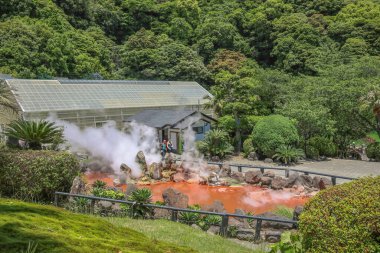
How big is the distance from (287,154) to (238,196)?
27.2 ft

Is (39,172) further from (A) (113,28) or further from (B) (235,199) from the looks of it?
(A) (113,28)

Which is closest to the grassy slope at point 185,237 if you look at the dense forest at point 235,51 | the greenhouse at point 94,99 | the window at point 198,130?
the greenhouse at point 94,99

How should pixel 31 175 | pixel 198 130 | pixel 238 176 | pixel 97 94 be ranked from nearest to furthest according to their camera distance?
pixel 31 175 < pixel 238 176 < pixel 97 94 < pixel 198 130

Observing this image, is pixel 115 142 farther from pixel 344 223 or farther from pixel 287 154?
pixel 344 223

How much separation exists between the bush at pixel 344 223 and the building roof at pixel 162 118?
78.2 feet

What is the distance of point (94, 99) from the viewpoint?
29.9m

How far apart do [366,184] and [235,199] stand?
12411 mm

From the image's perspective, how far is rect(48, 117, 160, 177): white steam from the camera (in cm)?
2373

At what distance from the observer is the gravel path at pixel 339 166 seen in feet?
73.5

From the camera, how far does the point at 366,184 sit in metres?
5.47

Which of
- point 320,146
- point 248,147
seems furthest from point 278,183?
point 320,146

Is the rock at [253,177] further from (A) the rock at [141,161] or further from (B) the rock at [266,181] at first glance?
(A) the rock at [141,161]

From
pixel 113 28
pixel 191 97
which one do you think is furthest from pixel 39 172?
pixel 113 28

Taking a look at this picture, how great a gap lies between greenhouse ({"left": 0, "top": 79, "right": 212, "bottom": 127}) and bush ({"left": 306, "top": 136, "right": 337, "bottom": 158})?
13.1 metres
